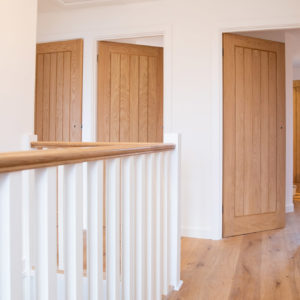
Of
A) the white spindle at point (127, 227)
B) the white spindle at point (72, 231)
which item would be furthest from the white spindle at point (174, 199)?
the white spindle at point (72, 231)

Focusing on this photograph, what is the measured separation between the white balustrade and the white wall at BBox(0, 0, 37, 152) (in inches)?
16.0

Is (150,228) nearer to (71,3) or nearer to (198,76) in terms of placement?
(198,76)

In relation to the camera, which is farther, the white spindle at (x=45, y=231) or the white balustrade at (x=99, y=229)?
the white spindle at (x=45, y=231)

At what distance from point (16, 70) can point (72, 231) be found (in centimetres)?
157

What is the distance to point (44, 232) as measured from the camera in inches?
31.9

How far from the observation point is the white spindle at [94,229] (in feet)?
3.47

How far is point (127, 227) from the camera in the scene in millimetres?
1374

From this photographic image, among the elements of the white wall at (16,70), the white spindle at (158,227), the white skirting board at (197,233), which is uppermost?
the white wall at (16,70)

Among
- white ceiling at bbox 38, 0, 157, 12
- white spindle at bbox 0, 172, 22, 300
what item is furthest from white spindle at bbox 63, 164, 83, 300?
white ceiling at bbox 38, 0, 157, 12

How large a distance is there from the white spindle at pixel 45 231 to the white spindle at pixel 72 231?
10cm

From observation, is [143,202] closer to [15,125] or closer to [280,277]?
[15,125]

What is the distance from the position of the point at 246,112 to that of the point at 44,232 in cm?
282

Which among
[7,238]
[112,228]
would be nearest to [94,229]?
[112,228]

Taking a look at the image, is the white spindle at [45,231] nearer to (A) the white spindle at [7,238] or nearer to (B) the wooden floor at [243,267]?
(A) the white spindle at [7,238]
